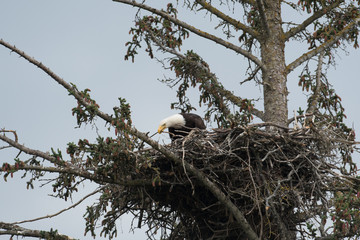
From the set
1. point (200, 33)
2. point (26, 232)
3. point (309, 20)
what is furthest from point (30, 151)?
point (309, 20)

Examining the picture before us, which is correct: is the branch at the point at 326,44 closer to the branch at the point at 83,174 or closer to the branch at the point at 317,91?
the branch at the point at 317,91

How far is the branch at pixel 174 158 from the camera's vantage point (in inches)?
277

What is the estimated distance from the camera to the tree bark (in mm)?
10125

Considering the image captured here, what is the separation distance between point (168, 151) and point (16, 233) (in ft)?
7.43

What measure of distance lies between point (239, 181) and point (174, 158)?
44.2 inches

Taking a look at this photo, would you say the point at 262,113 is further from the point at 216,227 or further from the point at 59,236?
the point at 59,236

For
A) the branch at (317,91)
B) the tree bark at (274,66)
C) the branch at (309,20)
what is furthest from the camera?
the branch at (309,20)

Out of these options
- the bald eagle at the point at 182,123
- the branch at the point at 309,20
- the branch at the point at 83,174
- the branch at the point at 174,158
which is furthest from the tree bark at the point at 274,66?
the branch at the point at 83,174

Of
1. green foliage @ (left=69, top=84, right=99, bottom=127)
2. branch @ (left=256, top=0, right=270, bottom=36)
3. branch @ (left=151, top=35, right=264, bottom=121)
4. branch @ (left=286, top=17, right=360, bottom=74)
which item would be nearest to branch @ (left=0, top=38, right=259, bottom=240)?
green foliage @ (left=69, top=84, right=99, bottom=127)

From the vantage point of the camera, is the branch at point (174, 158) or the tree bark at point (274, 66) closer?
the branch at point (174, 158)

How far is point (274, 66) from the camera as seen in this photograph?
10586 millimetres

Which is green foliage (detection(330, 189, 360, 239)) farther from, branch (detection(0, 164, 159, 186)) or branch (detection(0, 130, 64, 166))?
branch (detection(0, 130, 64, 166))

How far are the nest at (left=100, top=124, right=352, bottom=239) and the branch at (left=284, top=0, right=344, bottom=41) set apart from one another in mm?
3093

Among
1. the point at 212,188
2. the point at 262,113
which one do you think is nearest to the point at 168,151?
the point at 212,188
